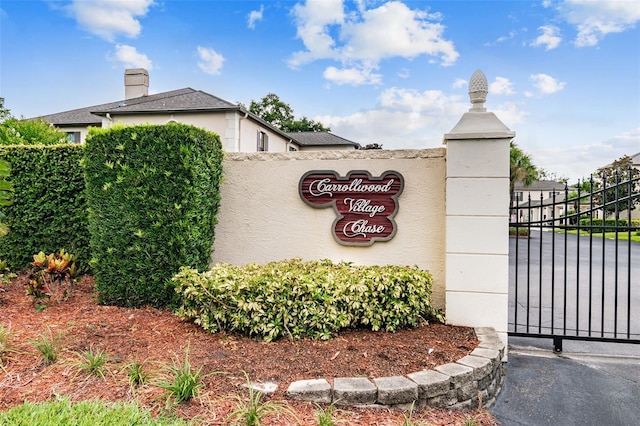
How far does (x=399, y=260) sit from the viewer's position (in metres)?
4.53

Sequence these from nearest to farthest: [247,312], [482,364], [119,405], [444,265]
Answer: [119,405] < [482,364] < [247,312] < [444,265]

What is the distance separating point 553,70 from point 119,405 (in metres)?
8.39

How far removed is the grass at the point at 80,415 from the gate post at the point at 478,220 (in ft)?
9.93

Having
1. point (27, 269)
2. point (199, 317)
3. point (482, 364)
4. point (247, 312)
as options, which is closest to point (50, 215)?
point (27, 269)

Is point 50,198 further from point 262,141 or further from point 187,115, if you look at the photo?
point 262,141

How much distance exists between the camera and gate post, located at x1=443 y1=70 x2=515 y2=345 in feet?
12.7

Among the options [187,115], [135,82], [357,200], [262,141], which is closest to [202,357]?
[357,200]

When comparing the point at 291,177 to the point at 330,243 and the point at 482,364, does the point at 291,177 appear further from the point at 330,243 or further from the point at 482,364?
the point at 482,364

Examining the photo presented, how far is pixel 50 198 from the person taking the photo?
5.53m

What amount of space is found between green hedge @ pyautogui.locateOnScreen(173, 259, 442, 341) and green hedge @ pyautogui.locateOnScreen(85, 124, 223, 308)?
442 mm

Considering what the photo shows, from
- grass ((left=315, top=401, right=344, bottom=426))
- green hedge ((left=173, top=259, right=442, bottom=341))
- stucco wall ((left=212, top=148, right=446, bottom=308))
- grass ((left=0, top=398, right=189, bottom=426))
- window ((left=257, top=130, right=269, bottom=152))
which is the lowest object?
grass ((left=315, top=401, right=344, bottom=426))

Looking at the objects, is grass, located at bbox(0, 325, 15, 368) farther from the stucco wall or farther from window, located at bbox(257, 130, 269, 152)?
window, located at bbox(257, 130, 269, 152)

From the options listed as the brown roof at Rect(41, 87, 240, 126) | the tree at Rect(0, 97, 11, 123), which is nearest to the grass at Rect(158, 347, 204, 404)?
the brown roof at Rect(41, 87, 240, 126)

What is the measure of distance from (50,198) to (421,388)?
19.1 ft
